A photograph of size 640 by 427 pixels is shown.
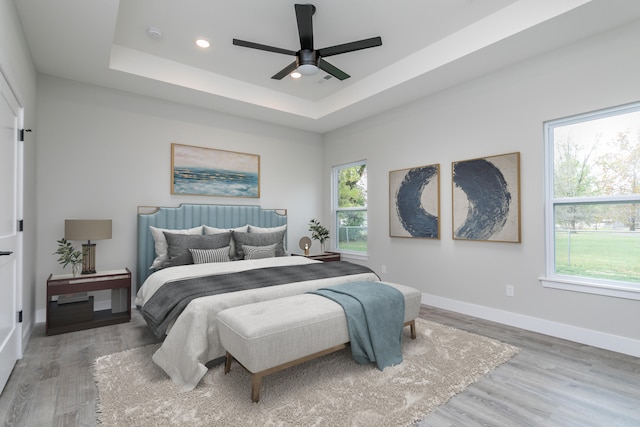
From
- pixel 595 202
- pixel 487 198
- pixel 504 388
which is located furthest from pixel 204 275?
pixel 595 202

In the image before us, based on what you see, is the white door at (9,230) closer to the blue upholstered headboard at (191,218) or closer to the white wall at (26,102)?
the white wall at (26,102)

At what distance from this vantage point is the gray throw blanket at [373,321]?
244 cm

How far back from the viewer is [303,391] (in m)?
2.14

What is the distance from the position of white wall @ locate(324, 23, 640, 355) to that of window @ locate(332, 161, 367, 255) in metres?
0.36

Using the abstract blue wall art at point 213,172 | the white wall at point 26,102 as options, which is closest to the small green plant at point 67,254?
the white wall at point 26,102

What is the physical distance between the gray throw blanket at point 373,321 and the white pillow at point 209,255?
1.67m

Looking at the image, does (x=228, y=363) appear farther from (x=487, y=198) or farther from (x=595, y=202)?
(x=595, y=202)

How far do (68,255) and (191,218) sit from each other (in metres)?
1.44

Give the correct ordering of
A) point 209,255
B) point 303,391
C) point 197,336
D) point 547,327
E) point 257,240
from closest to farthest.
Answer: point 303,391
point 197,336
point 547,327
point 209,255
point 257,240

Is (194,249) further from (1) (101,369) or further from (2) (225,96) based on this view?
(2) (225,96)

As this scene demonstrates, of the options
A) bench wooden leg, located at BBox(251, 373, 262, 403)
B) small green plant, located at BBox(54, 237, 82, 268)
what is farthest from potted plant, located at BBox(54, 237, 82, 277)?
bench wooden leg, located at BBox(251, 373, 262, 403)

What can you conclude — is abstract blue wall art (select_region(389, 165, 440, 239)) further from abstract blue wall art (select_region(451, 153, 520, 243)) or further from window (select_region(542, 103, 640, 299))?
window (select_region(542, 103, 640, 299))

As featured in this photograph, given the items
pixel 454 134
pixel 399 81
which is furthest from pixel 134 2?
pixel 454 134

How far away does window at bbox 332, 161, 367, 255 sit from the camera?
544cm
